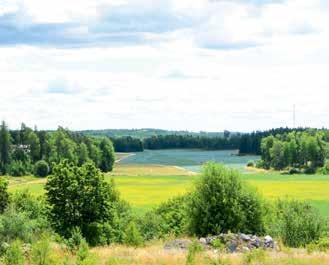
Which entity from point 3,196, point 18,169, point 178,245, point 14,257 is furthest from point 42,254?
point 18,169

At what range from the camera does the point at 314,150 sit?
183250 millimetres

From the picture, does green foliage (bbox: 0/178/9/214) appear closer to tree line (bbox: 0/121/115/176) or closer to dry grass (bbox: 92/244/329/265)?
dry grass (bbox: 92/244/329/265)

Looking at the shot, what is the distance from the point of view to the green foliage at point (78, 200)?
49875 millimetres

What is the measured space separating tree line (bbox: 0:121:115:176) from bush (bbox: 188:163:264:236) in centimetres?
11563

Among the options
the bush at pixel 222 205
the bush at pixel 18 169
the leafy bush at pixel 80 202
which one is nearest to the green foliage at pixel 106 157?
the bush at pixel 18 169

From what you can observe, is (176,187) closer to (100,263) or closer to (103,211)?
(103,211)

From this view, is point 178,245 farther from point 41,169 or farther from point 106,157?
point 106,157

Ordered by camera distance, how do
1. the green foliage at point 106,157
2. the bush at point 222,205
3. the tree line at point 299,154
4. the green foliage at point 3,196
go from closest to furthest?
the bush at point 222,205 < the green foliage at point 3,196 < the green foliage at point 106,157 < the tree line at point 299,154

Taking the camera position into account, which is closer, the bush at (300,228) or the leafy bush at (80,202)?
the bush at (300,228)

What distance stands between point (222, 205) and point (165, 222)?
8.94 metres

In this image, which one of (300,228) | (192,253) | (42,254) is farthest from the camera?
(300,228)

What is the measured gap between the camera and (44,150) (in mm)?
179000

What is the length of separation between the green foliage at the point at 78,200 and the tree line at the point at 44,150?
376ft

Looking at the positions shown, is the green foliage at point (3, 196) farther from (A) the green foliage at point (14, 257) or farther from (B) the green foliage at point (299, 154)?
(B) the green foliage at point (299, 154)
